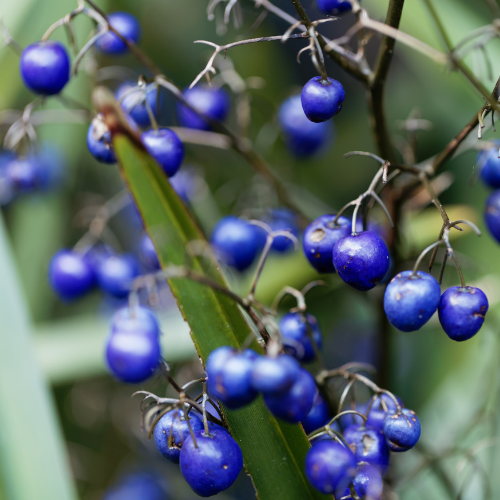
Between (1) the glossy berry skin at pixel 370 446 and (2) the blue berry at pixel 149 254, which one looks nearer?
(1) the glossy berry skin at pixel 370 446

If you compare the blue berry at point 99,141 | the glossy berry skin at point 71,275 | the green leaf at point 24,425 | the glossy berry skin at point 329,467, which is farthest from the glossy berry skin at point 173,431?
the glossy berry skin at point 71,275

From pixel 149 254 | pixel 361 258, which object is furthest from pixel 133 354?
pixel 149 254

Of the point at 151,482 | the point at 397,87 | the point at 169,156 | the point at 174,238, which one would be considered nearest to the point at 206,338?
the point at 174,238

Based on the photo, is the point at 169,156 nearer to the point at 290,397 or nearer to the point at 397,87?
the point at 290,397

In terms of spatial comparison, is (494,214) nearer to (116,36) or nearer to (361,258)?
(361,258)

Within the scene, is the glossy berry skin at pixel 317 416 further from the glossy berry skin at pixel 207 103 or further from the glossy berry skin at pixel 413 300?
the glossy berry skin at pixel 207 103
